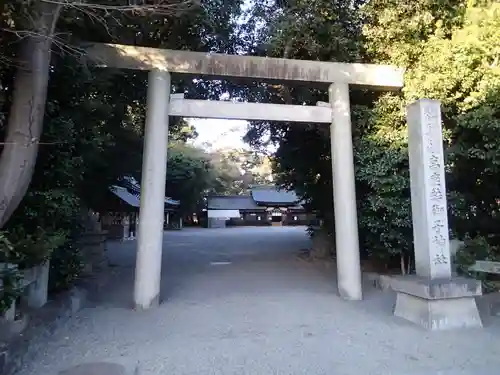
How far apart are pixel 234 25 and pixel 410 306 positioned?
7181 millimetres

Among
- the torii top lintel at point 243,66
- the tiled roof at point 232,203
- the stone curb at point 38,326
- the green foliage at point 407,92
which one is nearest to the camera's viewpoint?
the stone curb at point 38,326

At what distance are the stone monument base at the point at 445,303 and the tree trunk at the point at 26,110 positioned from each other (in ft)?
16.5

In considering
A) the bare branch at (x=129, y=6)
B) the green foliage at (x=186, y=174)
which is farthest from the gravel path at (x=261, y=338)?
the green foliage at (x=186, y=174)

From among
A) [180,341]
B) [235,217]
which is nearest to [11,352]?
[180,341]

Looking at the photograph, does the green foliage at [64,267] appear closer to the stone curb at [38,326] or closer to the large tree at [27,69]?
the stone curb at [38,326]

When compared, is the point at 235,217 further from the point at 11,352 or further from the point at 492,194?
the point at 11,352

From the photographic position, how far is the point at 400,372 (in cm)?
406

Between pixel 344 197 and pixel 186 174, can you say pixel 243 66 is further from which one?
pixel 186 174

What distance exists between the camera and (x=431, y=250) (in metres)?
5.87

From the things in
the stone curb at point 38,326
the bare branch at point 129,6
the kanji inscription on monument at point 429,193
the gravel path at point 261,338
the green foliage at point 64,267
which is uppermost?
the bare branch at point 129,6

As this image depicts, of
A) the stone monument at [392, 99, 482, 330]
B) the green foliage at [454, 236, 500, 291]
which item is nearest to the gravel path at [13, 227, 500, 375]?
the stone monument at [392, 99, 482, 330]

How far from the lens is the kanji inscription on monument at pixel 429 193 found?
19.4 ft

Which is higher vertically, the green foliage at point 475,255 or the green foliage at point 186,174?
the green foliage at point 186,174

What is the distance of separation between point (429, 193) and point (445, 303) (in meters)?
1.54
